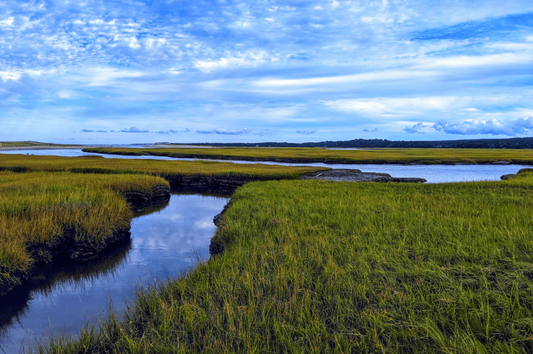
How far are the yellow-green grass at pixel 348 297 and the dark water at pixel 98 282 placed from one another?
1361 mm

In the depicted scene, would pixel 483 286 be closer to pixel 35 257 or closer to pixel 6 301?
pixel 6 301

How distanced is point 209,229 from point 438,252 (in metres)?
11.4

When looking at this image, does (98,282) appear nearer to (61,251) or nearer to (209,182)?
(61,251)

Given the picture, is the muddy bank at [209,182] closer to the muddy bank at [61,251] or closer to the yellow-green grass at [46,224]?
the yellow-green grass at [46,224]

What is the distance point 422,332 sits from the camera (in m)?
4.61

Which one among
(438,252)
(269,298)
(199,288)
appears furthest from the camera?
(438,252)

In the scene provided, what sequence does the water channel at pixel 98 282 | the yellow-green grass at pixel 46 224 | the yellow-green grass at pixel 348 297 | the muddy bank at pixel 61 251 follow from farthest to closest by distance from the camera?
the yellow-green grass at pixel 46 224, the muddy bank at pixel 61 251, the water channel at pixel 98 282, the yellow-green grass at pixel 348 297

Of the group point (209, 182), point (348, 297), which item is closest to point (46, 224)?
point (348, 297)

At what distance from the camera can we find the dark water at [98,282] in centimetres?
756

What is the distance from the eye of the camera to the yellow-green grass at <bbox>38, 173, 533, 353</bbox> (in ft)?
15.0

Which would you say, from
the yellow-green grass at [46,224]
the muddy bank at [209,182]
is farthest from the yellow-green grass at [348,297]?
the muddy bank at [209,182]

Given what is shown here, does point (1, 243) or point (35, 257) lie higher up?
point (1, 243)

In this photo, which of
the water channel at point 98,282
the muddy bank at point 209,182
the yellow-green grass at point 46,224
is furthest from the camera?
the muddy bank at point 209,182

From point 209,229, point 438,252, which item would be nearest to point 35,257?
point 209,229
